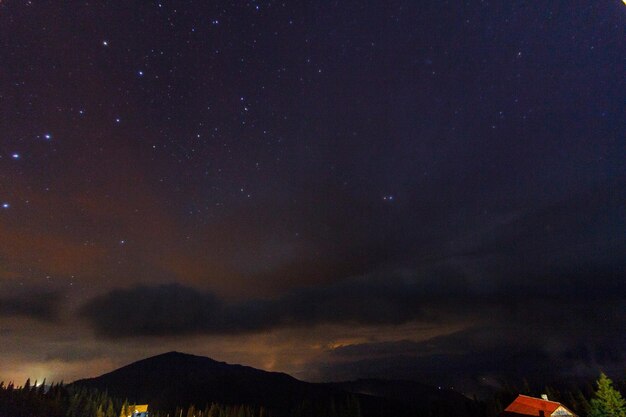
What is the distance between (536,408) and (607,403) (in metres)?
10.8

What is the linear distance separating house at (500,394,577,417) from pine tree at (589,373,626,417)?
691 cm

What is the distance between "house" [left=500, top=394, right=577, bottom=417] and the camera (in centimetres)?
4019

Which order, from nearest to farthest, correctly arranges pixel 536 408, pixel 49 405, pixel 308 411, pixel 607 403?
pixel 536 408, pixel 607 403, pixel 49 405, pixel 308 411

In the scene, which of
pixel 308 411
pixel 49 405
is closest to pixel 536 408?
pixel 308 411

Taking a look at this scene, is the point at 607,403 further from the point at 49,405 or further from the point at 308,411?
the point at 49,405

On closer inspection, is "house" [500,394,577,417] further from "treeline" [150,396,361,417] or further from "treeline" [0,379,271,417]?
"treeline" [0,379,271,417]

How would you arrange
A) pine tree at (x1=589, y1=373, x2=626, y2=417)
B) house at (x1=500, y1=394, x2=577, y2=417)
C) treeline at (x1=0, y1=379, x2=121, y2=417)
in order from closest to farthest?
house at (x1=500, y1=394, x2=577, y2=417), pine tree at (x1=589, y1=373, x2=626, y2=417), treeline at (x1=0, y1=379, x2=121, y2=417)

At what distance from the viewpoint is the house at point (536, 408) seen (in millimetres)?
40188

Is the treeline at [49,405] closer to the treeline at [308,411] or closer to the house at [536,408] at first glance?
the treeline at [308,411]

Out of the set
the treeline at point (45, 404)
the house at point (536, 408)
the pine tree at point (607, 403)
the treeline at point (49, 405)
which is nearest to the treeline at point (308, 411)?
the treeline at point (49, 405)

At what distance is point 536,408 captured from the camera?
41.5 meters

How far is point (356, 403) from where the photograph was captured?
9338 centimetres

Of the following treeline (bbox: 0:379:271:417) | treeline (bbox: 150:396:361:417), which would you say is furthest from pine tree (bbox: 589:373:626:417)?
treeline (bbox: 0:379:271:417)

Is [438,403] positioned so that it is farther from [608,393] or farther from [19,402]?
[19,402]
